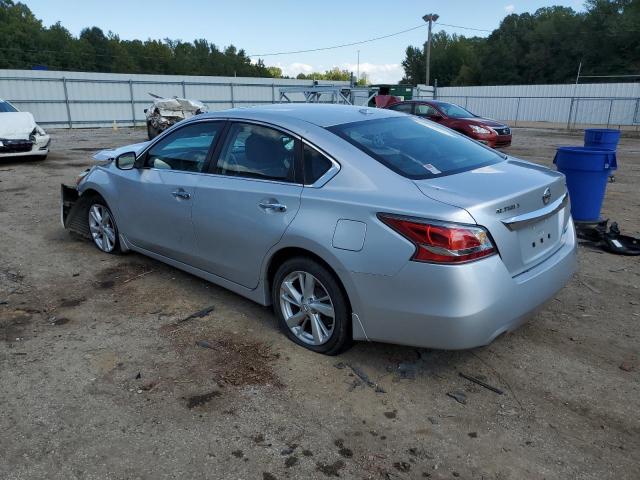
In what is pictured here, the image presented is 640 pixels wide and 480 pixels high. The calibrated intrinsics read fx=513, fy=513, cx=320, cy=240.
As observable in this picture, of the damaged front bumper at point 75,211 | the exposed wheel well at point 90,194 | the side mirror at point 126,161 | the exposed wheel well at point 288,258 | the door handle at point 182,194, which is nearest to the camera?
the exposed wheel well at point 288,258

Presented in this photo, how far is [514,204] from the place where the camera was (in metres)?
2.87

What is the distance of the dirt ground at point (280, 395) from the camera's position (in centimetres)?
246

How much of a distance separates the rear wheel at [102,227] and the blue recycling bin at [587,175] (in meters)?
5.29

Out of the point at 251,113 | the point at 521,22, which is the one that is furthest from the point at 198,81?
the point at 521,22

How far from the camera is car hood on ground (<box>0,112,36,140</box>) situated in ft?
37.4

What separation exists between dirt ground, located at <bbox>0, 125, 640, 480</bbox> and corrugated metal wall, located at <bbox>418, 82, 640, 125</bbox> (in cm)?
2812

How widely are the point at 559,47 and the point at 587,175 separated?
64917mm

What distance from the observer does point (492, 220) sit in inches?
108

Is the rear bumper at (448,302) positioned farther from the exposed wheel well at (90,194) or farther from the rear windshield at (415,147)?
the exposed wheel well at (90,194)

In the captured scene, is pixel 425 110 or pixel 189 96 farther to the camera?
pixel 189 96

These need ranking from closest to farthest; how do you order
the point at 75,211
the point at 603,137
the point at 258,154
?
the point at 258,154
the point at 75,211
the point at 603,137

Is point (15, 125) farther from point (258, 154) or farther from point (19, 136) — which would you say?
point (258, 154)

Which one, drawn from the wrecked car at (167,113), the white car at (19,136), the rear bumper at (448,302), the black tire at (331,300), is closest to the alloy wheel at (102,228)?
the black tire at (331,300)

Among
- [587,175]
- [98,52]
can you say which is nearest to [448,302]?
[587,175]
